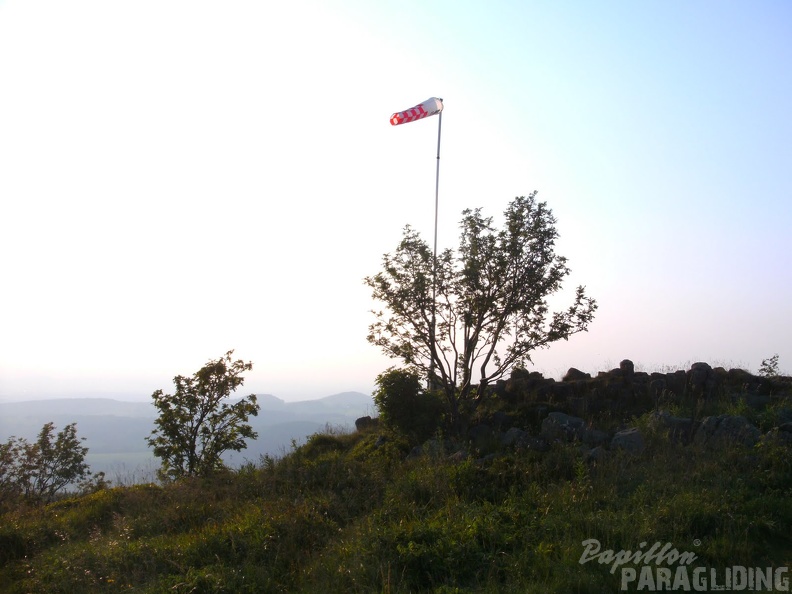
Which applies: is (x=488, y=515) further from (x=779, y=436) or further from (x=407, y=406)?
(x=407, y=406)

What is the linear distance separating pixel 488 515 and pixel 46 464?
13184 millimetres

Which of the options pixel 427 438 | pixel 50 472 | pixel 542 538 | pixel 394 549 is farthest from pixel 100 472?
pixel 542 538

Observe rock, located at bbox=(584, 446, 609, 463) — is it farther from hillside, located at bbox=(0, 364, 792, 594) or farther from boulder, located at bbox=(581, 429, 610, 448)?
boulder, located at bbox=(581, 429, 610, 448)

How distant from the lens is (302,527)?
8.73 metres

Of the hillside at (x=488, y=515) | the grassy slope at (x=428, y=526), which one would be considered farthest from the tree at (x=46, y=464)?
the grassy slope at (x=428, y=526)

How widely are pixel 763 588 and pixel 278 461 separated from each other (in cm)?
921

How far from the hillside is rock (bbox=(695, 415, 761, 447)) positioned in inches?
1.1

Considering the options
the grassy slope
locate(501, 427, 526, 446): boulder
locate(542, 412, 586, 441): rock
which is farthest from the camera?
locate(501, 427, 526, 446): boulder

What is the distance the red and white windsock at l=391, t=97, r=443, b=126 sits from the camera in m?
18.9

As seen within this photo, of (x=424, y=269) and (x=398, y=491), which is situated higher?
(x=424, y=269)

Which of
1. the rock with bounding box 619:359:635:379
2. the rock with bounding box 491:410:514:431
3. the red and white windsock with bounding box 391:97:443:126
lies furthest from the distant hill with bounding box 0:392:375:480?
the rock with bounding box 619:359:635:379

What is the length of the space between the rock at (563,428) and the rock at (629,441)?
2.27ft

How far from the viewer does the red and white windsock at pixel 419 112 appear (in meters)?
18.9

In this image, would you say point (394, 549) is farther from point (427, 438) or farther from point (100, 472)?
point (100, 472)
